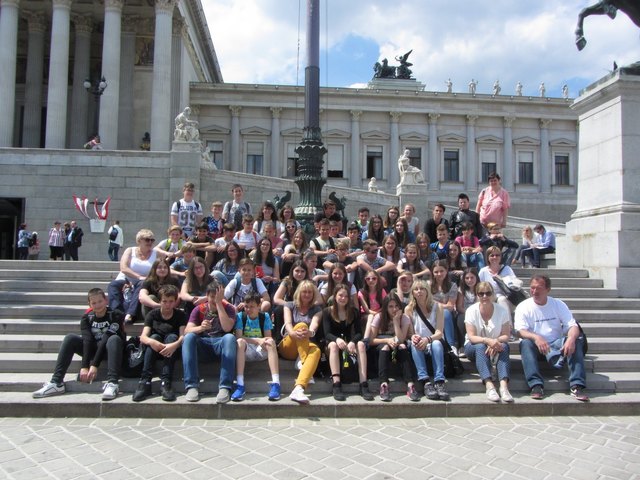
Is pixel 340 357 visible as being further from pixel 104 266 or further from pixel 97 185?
pixel 97 185

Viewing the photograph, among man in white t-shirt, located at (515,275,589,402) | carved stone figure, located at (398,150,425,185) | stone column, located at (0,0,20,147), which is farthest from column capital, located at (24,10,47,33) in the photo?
man in white t-shirt, located at (515,275,589,402)

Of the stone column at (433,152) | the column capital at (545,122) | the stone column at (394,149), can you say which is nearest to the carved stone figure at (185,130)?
the stone column at (394,149)

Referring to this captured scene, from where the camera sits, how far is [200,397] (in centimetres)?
646

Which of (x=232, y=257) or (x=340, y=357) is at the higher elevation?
(x=232, y=257)

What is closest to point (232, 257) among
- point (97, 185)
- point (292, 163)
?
point (97, 185)

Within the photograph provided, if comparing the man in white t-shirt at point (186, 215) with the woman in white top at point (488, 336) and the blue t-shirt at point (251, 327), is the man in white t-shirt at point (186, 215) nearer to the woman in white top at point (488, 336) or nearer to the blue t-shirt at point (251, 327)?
the blue t-shirt at point (251, 327)

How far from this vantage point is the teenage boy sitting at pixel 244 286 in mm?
7465

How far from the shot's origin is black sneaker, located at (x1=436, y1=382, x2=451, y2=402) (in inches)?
254

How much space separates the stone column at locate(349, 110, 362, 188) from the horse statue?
121 ft

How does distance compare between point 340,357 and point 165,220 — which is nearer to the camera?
point 340,357

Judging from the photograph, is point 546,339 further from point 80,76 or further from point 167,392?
point 80,76

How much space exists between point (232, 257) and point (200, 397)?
95.6 inches

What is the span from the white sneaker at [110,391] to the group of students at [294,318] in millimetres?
12

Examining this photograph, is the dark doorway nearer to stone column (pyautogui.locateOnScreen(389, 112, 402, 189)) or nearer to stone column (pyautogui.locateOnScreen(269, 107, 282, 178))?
stone column (pyautogui.locateOnScreen(269, 107, 282, 178))
